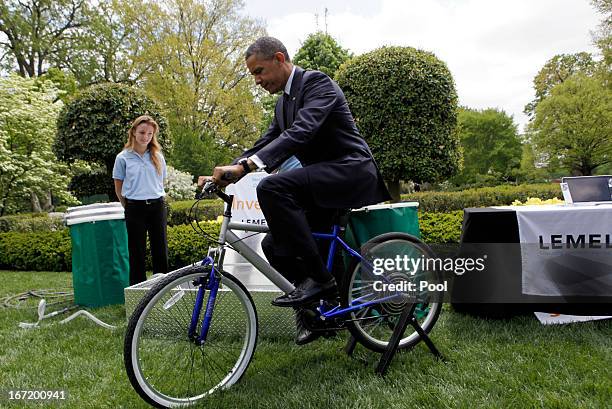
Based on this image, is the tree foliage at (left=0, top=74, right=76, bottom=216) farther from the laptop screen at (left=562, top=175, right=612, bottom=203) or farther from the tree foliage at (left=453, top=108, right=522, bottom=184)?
the tree foliage at (left=453, top=108, right=522, bottom=184)

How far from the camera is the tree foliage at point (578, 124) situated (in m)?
23.2

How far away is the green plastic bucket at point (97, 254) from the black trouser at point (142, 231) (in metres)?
0.32

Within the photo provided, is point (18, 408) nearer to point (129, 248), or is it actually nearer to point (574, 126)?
point (129, 248)

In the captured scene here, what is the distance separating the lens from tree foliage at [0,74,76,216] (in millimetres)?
11688

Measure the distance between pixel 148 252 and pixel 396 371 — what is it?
522 centimetres

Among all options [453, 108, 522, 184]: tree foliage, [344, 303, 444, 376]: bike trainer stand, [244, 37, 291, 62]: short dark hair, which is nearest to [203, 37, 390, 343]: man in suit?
[244, 37, 291, 62]: short dark hair

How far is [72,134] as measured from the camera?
7828 millimetres

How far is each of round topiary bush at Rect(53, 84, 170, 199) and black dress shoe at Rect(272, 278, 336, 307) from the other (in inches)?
244

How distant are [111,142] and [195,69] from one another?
18.9 metres

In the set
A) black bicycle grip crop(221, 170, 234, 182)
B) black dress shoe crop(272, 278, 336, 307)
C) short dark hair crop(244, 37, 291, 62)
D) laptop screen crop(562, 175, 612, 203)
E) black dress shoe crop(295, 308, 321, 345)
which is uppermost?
short dark hair crop(244, 37, 291, 62)

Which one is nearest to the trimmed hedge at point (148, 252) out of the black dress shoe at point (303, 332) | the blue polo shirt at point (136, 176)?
the blue polo shirt at point (136, 176)

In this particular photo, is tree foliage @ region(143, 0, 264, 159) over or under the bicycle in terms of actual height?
over

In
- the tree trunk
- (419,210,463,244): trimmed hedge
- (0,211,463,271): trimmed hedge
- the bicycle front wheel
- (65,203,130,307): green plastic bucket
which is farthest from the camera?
the tree trunk

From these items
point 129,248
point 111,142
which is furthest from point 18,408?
point 111,142
